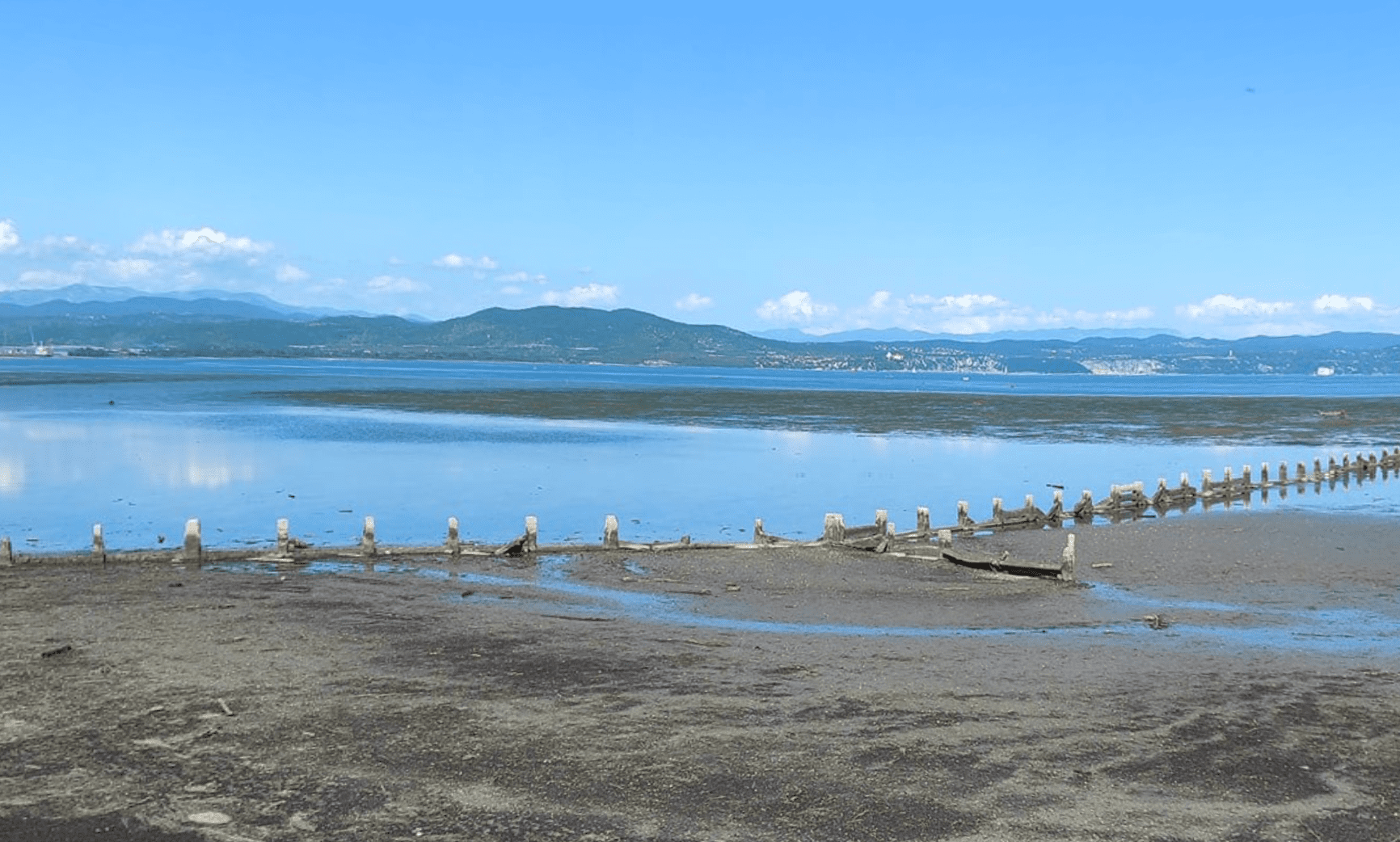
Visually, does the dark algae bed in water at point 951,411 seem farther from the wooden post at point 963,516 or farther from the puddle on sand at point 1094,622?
the puddle on sand at point 1094,622

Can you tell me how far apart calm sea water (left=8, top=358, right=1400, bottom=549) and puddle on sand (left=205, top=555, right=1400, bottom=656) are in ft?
33.5

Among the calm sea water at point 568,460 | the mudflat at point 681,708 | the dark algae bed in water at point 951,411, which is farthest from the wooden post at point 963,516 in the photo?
the dark algae bed in water at point 951,411

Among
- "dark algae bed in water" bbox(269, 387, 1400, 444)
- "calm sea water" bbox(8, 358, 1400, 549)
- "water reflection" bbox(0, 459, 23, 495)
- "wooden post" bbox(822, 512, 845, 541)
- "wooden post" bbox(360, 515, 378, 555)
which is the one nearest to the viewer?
"wooden post" bbox(360, 515, 378, 555)

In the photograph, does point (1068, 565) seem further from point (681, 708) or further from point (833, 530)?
point (681, 708)

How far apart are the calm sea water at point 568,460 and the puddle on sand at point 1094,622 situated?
10.2m

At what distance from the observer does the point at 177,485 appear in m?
53.2

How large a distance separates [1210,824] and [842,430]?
80.9 m

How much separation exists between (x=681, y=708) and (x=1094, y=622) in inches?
452

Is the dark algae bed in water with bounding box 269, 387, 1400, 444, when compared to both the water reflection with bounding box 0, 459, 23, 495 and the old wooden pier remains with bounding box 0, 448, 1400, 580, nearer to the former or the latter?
the old wooden pier remains with bounding box 0, 448, 1400, 580

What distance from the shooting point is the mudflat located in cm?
1340

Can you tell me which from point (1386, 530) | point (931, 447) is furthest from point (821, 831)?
point (931, 447)

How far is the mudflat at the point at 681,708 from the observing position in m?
13.4

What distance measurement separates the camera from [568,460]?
66.4 metres

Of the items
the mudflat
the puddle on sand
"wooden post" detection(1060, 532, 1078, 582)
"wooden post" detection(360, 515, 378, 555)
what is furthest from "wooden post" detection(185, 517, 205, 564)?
"wooden post" detection(1060, 532, 1078, 582)
